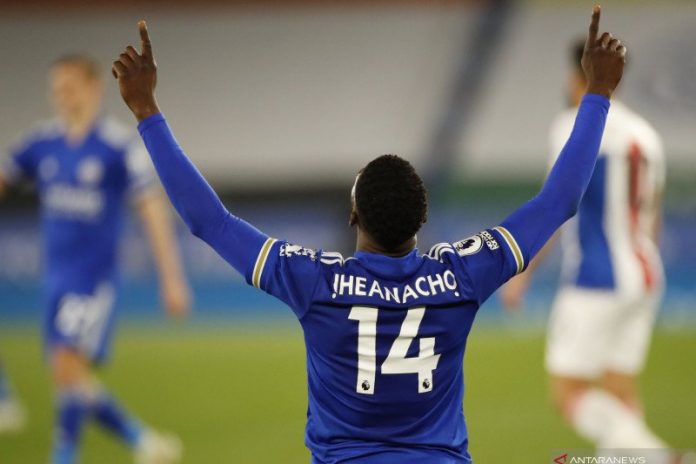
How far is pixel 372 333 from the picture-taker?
2.79 meters

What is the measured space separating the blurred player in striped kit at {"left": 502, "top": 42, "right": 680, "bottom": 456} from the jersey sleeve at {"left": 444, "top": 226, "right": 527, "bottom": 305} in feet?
8.33

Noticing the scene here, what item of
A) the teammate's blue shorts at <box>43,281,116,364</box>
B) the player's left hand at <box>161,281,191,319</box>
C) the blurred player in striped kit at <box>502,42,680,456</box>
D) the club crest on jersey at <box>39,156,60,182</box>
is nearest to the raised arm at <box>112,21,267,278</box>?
Answer: the blurred player in striped kit at <box>502,42,680,456</box>

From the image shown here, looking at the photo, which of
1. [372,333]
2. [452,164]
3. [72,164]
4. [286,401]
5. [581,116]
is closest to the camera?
[372,333]

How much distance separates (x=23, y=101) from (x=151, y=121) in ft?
44.1

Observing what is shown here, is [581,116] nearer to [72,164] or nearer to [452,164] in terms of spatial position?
[72,164]

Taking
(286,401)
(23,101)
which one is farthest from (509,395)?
(23,101)

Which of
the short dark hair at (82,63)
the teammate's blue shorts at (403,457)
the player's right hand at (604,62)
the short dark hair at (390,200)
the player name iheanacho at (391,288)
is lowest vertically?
the teammate's blue shorts at (403,457)

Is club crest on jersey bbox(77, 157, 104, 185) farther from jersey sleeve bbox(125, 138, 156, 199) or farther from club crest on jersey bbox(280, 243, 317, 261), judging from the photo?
club crest on jersey bbox(280, 243, 317, 261)

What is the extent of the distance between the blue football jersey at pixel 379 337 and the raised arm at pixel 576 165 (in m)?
0.14

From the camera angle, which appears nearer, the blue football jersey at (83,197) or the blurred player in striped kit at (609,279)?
the blurred player in striped kit at (609,279)

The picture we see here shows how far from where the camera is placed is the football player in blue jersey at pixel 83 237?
597cm

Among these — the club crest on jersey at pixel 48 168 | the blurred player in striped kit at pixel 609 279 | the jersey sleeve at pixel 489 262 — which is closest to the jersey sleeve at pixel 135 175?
the club crest on jersey at pixel 48 168

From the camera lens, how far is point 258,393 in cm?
876

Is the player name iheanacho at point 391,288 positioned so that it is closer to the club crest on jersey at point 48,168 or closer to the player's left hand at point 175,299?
the player's left hand at point 175,299
